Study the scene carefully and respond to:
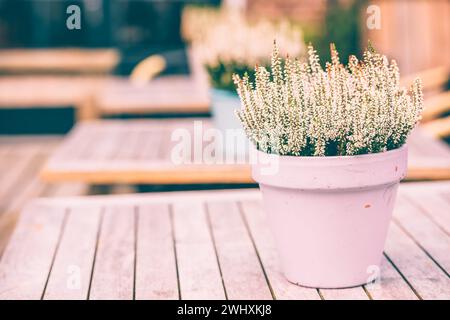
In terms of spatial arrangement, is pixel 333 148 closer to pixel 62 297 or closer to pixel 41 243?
pixel 62 297

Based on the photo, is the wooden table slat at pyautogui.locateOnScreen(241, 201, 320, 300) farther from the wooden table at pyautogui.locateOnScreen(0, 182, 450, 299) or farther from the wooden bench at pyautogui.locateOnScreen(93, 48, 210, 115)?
the wooden bench at pyautogui.locateOnScreen(93, 48, 210, 115)

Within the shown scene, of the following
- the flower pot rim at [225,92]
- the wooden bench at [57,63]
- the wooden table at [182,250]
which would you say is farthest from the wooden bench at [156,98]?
the wooden table at [182,250]

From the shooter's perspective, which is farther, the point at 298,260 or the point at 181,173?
the point at 181,173

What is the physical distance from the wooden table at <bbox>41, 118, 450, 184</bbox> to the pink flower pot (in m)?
1.62

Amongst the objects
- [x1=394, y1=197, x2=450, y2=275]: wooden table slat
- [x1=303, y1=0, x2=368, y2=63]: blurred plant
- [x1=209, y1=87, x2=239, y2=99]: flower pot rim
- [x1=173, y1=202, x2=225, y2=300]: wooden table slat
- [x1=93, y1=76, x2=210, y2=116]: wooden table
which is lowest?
[x1=173, y1=202, x2=225, y2=300]: wooden table slat

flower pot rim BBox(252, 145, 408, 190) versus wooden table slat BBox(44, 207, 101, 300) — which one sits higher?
flower pot rim BBox(252, 145, 408, 190)

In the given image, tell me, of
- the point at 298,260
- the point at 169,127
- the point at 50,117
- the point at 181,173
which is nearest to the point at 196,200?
the point at 181,173

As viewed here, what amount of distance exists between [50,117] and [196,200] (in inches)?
202

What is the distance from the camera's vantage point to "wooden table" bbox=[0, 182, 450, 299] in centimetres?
299

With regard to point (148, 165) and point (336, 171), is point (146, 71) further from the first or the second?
point (336, 171)

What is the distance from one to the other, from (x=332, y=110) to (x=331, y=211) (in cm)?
32

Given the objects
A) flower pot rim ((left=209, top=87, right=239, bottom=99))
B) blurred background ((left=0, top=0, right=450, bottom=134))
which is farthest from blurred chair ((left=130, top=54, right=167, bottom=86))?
flower pot rim ((left=209, top=87, right=239, bottom=99))

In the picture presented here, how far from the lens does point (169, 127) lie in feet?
20.1
